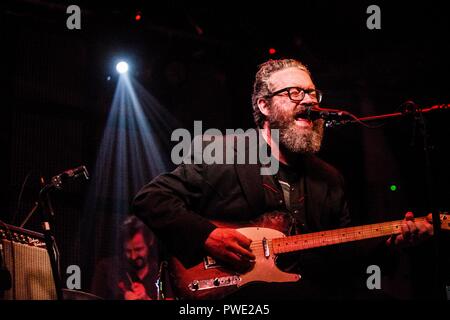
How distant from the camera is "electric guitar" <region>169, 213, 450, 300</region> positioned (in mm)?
3395

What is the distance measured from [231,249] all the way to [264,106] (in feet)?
4.77

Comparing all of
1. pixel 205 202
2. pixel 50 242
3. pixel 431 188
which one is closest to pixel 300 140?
pixel 205 202

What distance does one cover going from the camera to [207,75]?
803 cm

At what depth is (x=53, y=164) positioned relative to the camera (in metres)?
6.74

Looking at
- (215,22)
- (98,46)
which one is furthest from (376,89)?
(98,46)

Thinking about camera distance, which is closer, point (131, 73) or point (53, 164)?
point (53, 164)

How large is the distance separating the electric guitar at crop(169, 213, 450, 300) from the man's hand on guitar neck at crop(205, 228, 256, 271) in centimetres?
6

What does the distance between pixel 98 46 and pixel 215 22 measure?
5.18ft

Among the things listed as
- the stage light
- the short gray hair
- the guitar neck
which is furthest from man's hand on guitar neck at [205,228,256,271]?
the stage light

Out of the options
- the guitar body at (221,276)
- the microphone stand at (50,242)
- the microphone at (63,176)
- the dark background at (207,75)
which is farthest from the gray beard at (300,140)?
the dark background at (207,75)

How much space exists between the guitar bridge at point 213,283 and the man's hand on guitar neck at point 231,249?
2.9 inches

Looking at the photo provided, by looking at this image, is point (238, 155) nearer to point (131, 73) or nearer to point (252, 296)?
point (252, 296)

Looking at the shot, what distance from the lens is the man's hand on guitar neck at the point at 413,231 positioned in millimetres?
3451

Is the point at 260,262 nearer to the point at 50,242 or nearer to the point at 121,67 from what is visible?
the point at 50,242
